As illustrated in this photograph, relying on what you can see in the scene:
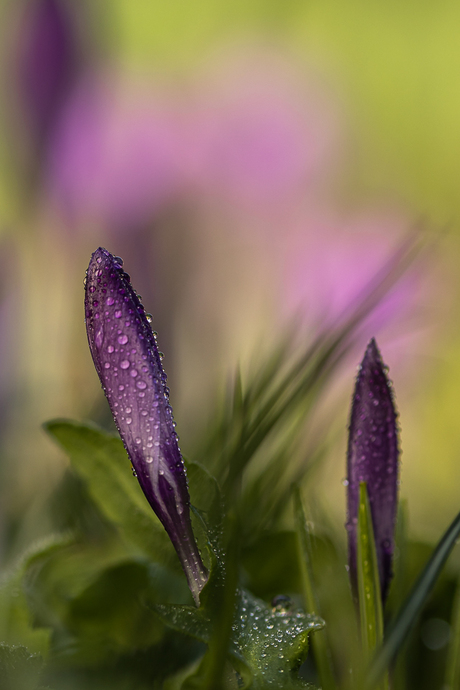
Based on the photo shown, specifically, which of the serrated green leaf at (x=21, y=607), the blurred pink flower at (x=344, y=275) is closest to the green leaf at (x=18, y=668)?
the serrated green leaf at (x=21, y=607)

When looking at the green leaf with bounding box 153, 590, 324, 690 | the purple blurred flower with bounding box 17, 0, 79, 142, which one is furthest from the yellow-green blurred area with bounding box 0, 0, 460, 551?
the green leaf with bounding box 153, 590, 324, 690

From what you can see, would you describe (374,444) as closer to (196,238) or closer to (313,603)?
(313,603)

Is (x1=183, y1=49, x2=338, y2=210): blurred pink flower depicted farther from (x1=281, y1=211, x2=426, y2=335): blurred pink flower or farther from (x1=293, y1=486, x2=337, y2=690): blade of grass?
(x1=293, y1=486, x2=337, y2=690): blade of grass

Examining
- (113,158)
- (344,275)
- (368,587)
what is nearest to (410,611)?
(368,587)

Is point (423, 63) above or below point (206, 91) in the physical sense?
above

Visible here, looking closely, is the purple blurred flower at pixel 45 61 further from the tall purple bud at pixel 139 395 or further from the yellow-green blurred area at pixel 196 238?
the tall purple bud at pixel 139 395

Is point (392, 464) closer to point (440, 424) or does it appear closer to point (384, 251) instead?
point (384, 251)

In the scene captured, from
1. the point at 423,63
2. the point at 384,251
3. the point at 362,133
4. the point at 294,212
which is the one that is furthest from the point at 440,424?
the point at 423,63

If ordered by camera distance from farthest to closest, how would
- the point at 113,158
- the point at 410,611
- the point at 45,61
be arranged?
the point at 113,158 < the point at 45,61 < the point at 410,611
